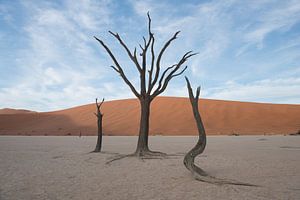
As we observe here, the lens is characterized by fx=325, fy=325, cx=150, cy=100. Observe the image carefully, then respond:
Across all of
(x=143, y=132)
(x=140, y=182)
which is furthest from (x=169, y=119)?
(x=140, y=182)

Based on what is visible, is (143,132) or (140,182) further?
(143,132)

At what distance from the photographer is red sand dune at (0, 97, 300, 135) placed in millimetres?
36688

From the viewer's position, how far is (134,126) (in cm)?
4047

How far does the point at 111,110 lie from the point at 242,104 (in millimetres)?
21170

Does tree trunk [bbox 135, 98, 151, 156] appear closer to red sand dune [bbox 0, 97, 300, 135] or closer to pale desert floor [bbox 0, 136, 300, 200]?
pale desert floor [bbox 0, 136, 300, 200]

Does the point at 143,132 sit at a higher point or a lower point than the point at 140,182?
higher

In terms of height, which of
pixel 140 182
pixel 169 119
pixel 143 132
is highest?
pixel 169 119

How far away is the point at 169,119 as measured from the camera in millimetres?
43438

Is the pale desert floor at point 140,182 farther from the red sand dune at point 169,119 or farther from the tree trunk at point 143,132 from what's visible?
the red sand dune at point 169,119

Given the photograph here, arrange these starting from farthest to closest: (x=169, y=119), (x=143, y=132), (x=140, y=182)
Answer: (x=169, y=119)
(x=143, y=132)
(x=140, y=182)

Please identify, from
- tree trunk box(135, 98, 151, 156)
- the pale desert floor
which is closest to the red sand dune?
tree trunk box(135, 98, 151, 156)

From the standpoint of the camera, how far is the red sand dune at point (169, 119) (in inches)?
1444

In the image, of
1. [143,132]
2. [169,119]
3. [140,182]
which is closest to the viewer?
[140,182]

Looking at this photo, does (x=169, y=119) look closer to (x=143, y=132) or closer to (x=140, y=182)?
(x=143, y=132)
